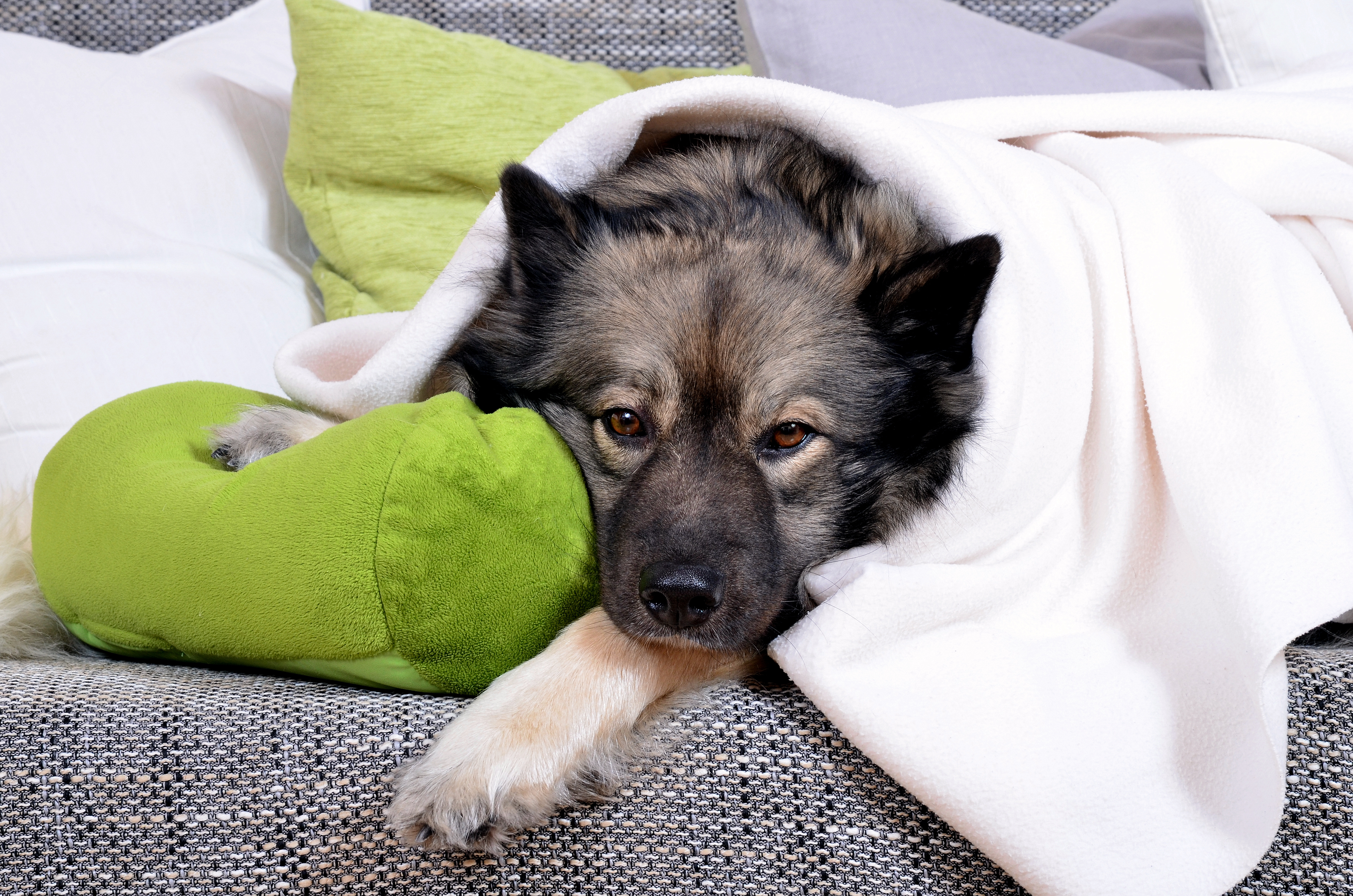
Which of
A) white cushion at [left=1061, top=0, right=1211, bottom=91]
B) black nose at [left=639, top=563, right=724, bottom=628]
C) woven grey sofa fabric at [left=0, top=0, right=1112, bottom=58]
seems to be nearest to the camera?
black nose at [left=639, top=563, right=724, bottom=628]

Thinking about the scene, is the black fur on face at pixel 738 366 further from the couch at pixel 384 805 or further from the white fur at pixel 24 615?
the white fur at pixel 24 615

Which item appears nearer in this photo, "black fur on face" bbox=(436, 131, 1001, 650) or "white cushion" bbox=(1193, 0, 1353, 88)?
"black fur on face" bbox=(436, 131, 1001, 650)

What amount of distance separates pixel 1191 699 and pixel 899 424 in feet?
1.79

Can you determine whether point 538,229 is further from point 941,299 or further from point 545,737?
point 545,737

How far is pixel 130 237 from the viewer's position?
2049 millimetres

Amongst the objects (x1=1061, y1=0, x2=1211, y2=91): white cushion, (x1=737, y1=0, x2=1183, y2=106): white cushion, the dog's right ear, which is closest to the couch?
the dog's right ear

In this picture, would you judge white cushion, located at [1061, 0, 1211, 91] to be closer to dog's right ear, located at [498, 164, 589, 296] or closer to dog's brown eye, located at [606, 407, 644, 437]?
dog's right ear, located at [498, 164, 589, 296]

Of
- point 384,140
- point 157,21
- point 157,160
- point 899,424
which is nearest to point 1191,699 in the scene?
point 899,424

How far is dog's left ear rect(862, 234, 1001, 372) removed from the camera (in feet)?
4.17

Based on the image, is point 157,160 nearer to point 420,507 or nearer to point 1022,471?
point 420,507

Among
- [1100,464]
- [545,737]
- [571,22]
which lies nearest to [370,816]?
[545,737]

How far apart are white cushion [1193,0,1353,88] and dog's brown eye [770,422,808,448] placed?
1837 mm

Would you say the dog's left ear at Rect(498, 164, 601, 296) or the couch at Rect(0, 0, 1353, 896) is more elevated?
the dog's left ear at Rect(498, 164, 601, 296)

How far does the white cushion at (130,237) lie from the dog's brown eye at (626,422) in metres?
1.01
